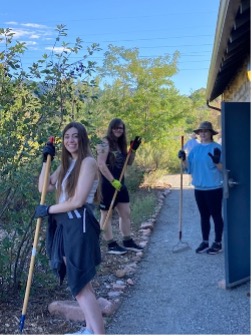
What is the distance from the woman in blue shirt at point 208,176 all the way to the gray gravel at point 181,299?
491mm

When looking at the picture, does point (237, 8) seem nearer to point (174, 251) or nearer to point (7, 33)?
point (7, 33)

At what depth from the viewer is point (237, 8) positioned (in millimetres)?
3617

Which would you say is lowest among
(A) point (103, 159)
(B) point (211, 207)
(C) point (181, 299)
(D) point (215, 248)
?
(C) point (181, 299)

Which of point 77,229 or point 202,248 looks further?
point 202,248

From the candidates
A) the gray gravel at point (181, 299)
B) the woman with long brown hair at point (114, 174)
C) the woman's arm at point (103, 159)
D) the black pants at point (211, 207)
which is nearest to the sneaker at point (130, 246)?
the woman with long brown hair at point (114, 174)

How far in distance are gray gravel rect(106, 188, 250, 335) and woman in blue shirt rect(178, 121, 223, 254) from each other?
49cm

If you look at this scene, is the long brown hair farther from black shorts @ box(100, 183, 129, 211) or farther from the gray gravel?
black shorts @ box(100, 183, 129, 211)

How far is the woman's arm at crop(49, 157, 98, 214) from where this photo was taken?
3396 mm

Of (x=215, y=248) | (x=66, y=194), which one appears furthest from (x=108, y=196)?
(x=66, y=194)

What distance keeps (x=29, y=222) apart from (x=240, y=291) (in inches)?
88.3

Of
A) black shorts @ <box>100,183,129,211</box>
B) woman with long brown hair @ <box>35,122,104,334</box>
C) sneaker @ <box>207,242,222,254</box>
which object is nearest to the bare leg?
woman with long brown hair @ <box>35,122,104,334</box>

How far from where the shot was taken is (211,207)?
6.28 m

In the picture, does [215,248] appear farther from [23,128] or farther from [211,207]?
[23,128]

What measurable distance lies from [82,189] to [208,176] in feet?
10.3
